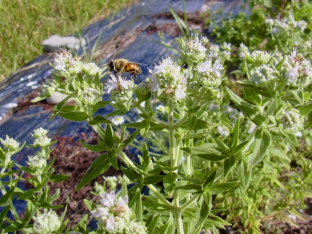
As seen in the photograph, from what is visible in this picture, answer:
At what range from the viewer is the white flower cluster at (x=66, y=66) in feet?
4.63

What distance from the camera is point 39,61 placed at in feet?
18.2

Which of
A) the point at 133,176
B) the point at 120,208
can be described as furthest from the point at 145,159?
the point at 120,208

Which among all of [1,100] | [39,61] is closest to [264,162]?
→ [1,100]

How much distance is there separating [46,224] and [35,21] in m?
6.05

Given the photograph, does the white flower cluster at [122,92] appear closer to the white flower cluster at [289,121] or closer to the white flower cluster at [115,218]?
the white flower cluster at [115,218]

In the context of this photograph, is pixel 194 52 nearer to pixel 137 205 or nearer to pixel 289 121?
pixel 289 121

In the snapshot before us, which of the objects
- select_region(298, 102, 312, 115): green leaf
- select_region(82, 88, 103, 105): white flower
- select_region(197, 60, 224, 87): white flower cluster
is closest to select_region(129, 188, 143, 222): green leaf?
select_region(82, 88, 103, 105): white flower

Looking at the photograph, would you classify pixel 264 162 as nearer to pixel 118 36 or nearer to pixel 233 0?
pixel 118 36

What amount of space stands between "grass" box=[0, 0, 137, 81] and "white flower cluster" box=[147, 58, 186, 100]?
15.7 ft

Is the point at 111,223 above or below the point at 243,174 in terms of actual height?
above

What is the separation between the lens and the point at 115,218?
124 cm

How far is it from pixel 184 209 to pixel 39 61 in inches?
190

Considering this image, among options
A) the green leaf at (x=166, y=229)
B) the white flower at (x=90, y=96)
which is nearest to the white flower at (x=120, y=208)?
the green leaf at (x=166, y=229)

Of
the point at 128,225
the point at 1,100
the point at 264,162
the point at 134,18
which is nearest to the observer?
the point at 128,225
